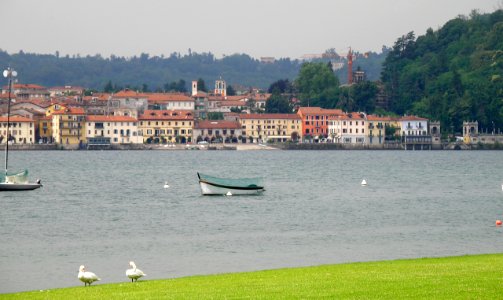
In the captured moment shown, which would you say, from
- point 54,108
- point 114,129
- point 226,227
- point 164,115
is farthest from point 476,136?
point 226,227

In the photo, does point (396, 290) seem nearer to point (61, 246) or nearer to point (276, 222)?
point (61, 246)

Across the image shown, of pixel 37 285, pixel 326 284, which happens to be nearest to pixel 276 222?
pixel 37 285

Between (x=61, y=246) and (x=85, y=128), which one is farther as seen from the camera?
(x=85, y=128)

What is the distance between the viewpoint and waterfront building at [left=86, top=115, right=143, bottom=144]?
158 metres

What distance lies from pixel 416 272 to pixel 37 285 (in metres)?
8.22

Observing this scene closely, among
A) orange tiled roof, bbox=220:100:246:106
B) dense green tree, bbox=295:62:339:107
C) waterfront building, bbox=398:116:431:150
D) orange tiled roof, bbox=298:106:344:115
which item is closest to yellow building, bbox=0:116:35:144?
orange tiled roof, bbox=298:106:344:115

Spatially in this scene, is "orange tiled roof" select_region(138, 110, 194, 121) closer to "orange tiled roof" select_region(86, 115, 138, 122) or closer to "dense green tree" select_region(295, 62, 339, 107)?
"orange tiled roof" select_region(86, 115, 138, 122)

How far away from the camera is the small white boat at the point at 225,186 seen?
54.3 metres

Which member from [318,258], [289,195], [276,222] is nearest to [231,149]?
[289,195]

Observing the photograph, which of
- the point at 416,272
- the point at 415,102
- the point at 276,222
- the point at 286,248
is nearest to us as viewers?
the point at 416,272

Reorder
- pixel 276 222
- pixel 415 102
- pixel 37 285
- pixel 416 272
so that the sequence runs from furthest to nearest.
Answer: pixel 415 102 → pixel 276 222 → pixel 37 285 → pixel 416 272

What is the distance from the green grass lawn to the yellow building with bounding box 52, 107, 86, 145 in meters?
133

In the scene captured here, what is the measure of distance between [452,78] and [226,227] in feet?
452

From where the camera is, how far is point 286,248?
3141cm
